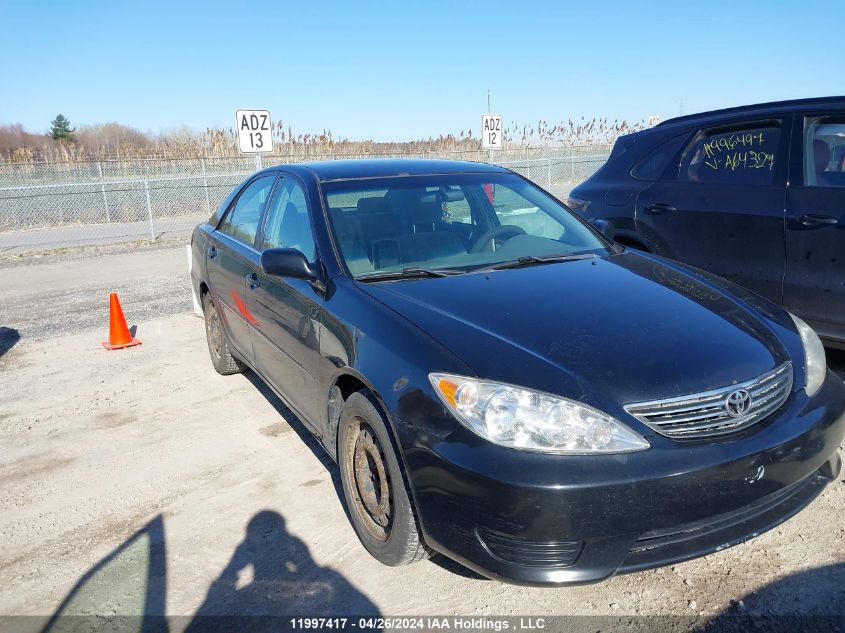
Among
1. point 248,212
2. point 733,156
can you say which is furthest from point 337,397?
point 733,156

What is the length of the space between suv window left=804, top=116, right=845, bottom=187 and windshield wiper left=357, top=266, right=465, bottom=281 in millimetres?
2716

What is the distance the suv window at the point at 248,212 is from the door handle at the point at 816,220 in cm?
339

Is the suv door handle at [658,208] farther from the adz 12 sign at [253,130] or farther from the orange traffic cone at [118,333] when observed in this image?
the adz 12 sign at [253,130]

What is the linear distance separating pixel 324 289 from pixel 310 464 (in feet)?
3.84

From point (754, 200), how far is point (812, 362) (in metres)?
2.21

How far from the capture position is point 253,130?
1298cm

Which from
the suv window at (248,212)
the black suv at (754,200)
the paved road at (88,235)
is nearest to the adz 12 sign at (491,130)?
the paved road at (88,235)

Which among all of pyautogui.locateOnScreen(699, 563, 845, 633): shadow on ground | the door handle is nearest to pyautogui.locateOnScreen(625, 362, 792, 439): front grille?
pyautogui.locateOnScreen(699, 563, 845, 633): shadow on ground

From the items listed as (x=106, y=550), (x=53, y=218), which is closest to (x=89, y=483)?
(x=106, y=550)

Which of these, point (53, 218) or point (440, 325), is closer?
point (440, 325)

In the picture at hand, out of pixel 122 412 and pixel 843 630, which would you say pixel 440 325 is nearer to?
pixel 843 630

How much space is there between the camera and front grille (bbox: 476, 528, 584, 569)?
2.19m

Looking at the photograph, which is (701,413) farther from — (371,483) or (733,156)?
(733,156)

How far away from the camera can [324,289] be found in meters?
3.18
